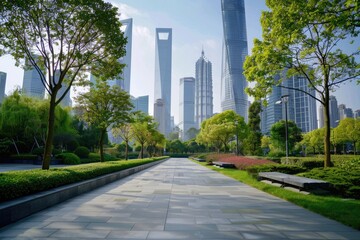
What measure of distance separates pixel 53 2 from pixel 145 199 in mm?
8309

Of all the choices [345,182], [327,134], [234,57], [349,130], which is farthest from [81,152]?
[234,57]

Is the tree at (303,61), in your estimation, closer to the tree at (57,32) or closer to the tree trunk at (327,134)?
the tree trunk at (327,134)

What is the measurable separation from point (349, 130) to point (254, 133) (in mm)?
16014

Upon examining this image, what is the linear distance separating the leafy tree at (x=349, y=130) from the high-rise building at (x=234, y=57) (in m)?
75.4

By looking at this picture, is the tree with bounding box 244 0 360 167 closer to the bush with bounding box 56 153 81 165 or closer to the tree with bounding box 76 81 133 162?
the tree with bounding box 76 81 133 162

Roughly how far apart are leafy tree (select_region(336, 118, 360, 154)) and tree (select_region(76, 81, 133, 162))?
41.0 meters

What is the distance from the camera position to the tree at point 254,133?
1768 inches

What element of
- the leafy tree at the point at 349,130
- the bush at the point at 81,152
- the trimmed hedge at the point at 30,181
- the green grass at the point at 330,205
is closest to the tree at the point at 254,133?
the leafy tree at the point at 349,130

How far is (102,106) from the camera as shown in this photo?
18.5m

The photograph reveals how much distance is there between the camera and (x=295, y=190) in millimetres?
8859

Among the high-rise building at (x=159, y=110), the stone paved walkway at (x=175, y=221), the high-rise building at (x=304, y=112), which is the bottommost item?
the stone paved walkway at (x=175, y=221)

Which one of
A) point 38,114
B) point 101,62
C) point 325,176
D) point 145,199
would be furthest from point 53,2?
point 38,114

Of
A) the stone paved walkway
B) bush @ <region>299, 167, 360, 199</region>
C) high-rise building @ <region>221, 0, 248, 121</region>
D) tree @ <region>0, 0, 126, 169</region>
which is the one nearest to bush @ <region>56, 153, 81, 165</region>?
tree @ <region>0, 0, 126, 169</region>

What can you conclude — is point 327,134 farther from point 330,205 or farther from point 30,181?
point 30,181
